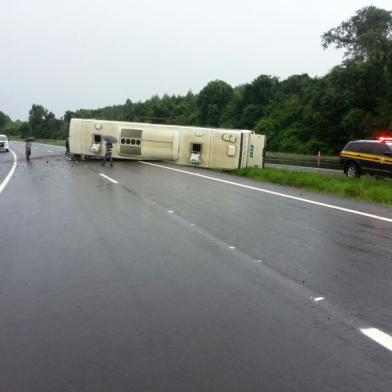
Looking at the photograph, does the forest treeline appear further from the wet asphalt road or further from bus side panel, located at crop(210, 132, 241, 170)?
the wet asphalt road

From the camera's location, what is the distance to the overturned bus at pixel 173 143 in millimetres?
26656

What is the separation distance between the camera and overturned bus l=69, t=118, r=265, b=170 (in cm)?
2666

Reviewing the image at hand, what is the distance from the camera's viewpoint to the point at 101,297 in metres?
4.92

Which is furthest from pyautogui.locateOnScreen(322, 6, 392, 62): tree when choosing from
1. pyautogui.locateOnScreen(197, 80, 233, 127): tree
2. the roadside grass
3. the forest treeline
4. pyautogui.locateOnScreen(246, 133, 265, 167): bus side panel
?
pyautogui.locateOnScreen(197, 80, 233, 127): tree

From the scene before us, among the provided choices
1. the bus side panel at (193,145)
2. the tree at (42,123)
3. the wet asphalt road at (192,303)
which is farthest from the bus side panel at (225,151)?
the tree at (42,123)

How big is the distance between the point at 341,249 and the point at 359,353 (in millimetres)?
3632

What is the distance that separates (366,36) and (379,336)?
1722 inches

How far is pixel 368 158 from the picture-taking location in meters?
21.5

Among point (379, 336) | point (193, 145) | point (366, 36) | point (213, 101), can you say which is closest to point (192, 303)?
point (379, 336)

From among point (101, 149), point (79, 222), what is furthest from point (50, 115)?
point (79, 222)

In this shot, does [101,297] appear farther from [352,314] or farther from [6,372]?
[352,314]

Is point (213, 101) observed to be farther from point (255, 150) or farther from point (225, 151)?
Answer: point (225, 151)

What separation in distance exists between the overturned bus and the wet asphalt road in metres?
17.1

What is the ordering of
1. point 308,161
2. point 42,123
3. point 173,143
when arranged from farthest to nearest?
point 42,123 → point 308,161 → point 173,143
